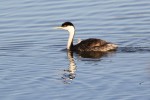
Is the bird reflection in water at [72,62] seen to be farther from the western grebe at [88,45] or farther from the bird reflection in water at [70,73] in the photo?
the western grebe at [88,45]

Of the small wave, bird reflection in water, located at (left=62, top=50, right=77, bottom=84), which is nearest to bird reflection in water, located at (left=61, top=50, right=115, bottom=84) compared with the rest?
bird reflection in water, located at (left=62, top=50, right=77, bottom=84)

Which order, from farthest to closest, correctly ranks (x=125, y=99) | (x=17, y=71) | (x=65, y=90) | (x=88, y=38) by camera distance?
(x=88, y=38), (x=17, y=71), (x=65, y=90), (x=125, y=99)

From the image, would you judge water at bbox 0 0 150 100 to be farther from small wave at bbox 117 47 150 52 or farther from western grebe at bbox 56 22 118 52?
western grebe at bbox 56 22 118 52

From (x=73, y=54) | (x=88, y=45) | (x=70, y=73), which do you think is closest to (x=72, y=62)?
(x=70, y=73)

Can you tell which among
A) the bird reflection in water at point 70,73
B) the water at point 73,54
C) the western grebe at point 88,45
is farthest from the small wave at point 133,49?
the bird reflection in water at point 70,73

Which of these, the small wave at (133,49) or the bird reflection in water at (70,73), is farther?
the small wave at (133,49)

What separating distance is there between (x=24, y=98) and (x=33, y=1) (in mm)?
13415

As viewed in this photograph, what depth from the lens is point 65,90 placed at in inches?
704

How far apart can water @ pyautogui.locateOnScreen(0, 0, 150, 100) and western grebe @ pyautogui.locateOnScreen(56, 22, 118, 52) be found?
0.29 meters

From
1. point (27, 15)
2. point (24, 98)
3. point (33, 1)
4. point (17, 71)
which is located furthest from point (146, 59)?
point (33, 1)

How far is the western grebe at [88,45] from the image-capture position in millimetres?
23266

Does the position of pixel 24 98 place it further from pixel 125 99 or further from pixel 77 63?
pixel 77 63

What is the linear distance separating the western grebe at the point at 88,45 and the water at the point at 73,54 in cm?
29

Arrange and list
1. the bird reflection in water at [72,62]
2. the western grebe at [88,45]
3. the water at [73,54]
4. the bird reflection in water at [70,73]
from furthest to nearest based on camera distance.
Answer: the western grebe at [88,45] < the bird reflection in water at [72,62] < the bird reflection in water at [70,73] < the water at [73,54]
